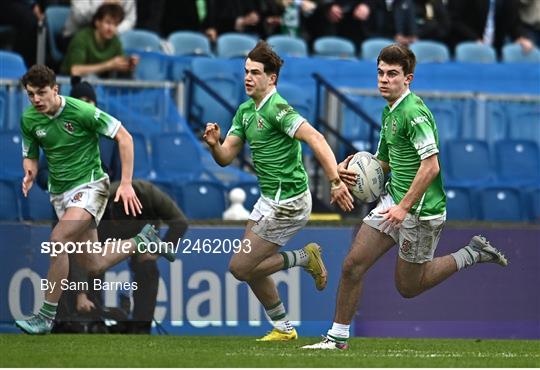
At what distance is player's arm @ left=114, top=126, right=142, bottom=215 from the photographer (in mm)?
11312

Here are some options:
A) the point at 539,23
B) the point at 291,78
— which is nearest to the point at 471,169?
the point at 291,78

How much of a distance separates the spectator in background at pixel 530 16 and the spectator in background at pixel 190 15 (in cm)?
468

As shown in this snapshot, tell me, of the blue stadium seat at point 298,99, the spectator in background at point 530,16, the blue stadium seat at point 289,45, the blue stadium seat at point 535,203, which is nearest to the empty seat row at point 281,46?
the blue stadium seat at point 289,45

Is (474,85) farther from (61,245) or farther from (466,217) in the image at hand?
(61,245)

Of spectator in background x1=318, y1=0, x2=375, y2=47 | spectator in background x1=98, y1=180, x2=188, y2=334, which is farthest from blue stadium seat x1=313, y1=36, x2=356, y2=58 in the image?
spectator in background x1=98, y1=180, x2=188, y2=334

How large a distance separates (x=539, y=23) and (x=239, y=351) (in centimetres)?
1175

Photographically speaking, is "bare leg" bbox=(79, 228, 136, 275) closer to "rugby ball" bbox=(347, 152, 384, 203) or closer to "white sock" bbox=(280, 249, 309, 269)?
"white sock" bbox=(280, 249, 309, 269)

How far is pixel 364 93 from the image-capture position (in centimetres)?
1752

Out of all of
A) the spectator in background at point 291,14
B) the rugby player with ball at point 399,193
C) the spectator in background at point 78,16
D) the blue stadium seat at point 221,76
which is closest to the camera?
the rugby player with ball at point 399,193

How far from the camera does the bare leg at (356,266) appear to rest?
10594mm

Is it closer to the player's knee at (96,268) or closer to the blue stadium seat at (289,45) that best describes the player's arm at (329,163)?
the player's knee at (96,268)

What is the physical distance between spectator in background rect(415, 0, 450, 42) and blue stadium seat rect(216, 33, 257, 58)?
10.2 feet

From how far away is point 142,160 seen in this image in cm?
1515

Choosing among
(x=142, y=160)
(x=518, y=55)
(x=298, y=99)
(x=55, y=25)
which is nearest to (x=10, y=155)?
(x=142, y=160)
